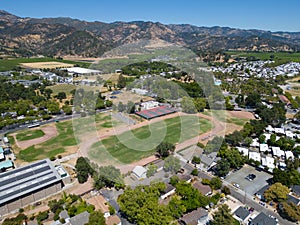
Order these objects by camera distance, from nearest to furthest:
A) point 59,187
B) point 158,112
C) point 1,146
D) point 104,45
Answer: point 59,187, point 1,146, point 158,112, point 104,45

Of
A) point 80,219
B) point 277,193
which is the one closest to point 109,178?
point 80,219

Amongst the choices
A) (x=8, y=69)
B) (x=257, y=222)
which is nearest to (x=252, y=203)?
(x=257, y=222)

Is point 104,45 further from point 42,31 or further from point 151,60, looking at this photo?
point 42,31

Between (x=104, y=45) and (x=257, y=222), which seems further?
(x=104, y=45)

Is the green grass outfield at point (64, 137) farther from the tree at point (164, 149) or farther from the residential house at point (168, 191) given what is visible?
the residential house at point (168, 191)

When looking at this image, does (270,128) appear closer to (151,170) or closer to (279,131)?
(279,131)

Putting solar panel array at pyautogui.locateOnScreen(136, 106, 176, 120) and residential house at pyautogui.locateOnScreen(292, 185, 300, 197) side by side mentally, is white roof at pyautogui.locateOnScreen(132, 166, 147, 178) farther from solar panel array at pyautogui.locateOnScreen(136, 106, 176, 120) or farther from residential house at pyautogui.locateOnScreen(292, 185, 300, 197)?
solar panel array at pyautogui.locateOnScreen(136, 106, 176, 120)

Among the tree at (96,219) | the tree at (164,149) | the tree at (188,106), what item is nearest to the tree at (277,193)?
the tree at (164,149)
